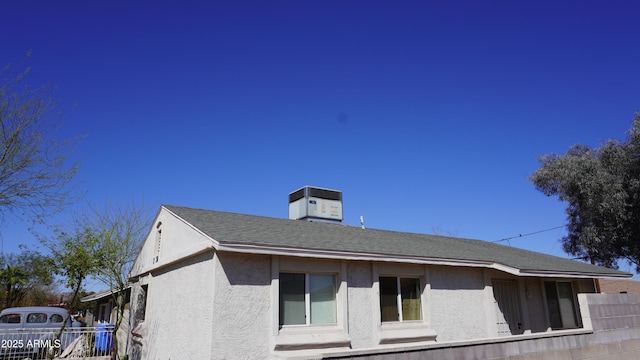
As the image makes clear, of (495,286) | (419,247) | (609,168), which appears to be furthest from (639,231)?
(419,247)

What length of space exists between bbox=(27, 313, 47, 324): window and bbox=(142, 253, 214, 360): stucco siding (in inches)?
375

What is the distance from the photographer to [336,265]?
10836 millimetres

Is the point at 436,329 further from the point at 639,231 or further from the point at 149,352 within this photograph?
the point at 639,231

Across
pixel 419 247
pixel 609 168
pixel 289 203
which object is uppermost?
pixel 609 168

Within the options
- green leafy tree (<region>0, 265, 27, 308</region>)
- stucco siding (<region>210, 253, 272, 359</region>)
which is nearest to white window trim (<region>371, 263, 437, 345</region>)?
stucco siding (<region>210, 253, 272, 359</region>)

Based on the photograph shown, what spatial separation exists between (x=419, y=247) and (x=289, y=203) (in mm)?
7551

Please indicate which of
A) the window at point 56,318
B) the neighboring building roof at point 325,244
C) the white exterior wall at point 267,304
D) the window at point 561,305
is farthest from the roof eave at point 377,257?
the window at point 56,318

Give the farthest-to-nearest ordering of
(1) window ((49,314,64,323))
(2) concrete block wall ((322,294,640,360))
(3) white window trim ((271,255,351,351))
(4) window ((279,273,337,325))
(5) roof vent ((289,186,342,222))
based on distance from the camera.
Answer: (1) window ((49,314,64,323)) → (5) roof vent ((289,186,342,222)) → (4) window ((279,273,337,325)) → (3) white window trim ((271,255,351,351)) → (2) concrete block wall ((322,294,640,360))

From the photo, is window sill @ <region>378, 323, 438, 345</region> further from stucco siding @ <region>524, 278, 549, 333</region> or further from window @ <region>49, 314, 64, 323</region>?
window @ <region>49, 314, 64, 323</region>

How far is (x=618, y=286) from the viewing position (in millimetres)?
21516

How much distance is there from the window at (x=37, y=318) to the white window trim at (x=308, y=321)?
16.0 metres

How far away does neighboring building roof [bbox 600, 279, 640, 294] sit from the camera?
20.8 meters

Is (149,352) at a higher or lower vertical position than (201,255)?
lower

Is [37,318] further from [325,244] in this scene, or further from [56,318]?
[325,244]
